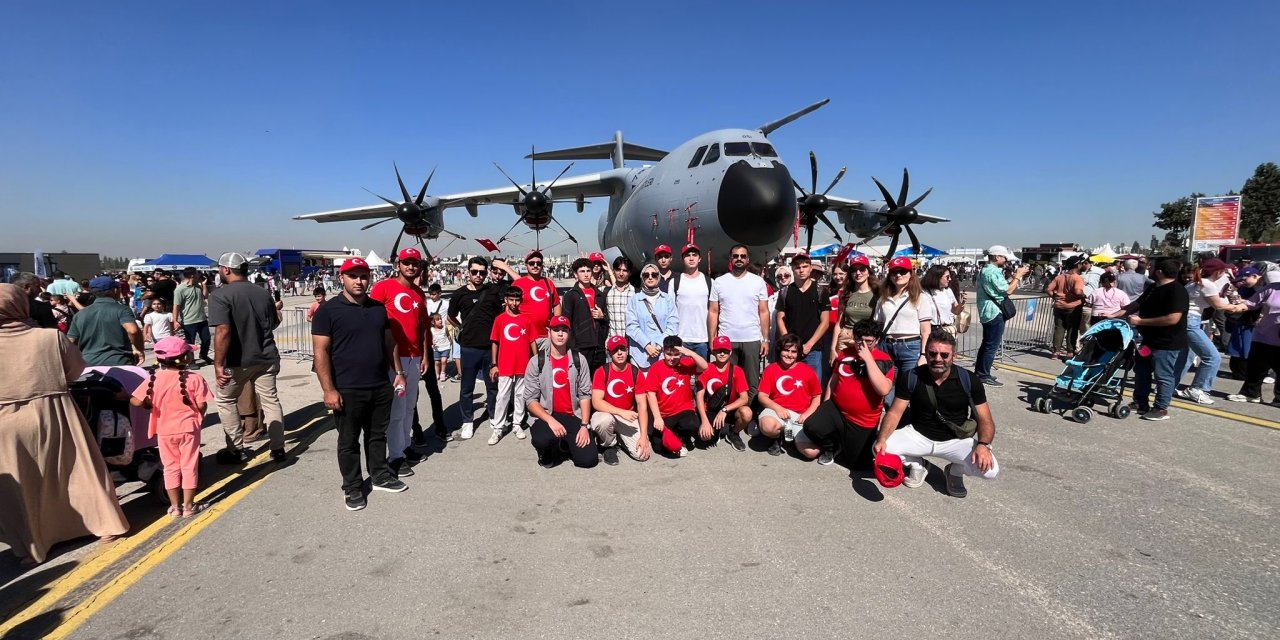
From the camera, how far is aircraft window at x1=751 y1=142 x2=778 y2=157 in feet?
31.9

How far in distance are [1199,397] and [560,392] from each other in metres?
7.86

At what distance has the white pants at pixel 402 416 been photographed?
437cm

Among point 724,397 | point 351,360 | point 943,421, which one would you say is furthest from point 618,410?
point 943,421

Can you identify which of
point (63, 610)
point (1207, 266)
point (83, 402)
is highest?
point (1207, 266)

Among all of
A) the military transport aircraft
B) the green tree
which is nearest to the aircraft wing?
the military transport aircraft

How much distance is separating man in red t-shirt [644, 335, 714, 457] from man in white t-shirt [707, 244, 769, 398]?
670 mm

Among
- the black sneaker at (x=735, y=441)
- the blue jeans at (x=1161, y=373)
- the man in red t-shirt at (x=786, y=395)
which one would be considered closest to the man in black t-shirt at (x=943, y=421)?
the man in red t-shirt at (x=786, y=395)

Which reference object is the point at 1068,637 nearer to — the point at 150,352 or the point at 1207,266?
the point at 1207,266

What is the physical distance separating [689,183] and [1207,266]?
778 centimetres

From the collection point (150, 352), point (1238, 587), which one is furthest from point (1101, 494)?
point (150, 352)

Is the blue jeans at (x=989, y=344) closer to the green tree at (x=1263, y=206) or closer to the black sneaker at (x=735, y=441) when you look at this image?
the black sneaker at (x=735, y=441)

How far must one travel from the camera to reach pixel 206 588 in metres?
2.79

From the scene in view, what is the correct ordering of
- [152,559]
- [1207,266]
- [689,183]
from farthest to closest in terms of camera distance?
[689,183] < [1207,266] < [152,559]

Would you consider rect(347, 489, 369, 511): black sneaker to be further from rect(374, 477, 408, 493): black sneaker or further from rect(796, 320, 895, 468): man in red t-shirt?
rect(796, 320, 895, 468): man in red t-shirt
